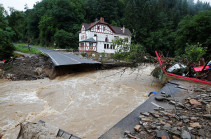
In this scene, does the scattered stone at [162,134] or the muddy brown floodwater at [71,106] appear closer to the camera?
the scattered stone at [162,134]

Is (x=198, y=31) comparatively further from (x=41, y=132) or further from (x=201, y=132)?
(x=41, y=132)

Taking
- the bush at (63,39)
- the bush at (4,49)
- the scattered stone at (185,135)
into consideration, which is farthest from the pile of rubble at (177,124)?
the bush at (63,39)

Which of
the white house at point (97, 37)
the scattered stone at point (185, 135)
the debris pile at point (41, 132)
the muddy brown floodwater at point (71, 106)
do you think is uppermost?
the white house at point (97, 37)

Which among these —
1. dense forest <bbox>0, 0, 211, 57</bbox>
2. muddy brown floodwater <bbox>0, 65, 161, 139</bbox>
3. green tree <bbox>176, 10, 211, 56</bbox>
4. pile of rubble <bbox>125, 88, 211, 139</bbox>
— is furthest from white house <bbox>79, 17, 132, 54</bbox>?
pile of rubble <bbox>125, 88, 211, 139</bbox>

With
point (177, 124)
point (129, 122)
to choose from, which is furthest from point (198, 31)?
point (129, 122)

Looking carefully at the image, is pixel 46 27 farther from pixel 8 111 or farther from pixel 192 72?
pixel 192 72

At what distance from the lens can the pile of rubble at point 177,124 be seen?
9.61 feet

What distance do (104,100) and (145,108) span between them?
334 centimetres

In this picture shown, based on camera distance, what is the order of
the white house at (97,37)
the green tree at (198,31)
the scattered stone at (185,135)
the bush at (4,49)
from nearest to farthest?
the scattered stone at (185,135) → the bush at (4,49) → the green tree at (198,31) → the white house at (97,37)

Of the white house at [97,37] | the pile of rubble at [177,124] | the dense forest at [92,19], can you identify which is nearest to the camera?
the pile of rubble at [177,124]

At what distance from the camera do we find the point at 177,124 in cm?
337

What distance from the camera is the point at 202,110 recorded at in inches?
157

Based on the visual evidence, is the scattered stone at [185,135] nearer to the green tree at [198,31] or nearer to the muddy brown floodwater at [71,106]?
the muddy brown floodwater at [71,106]

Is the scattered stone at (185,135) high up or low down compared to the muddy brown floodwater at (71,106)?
up
